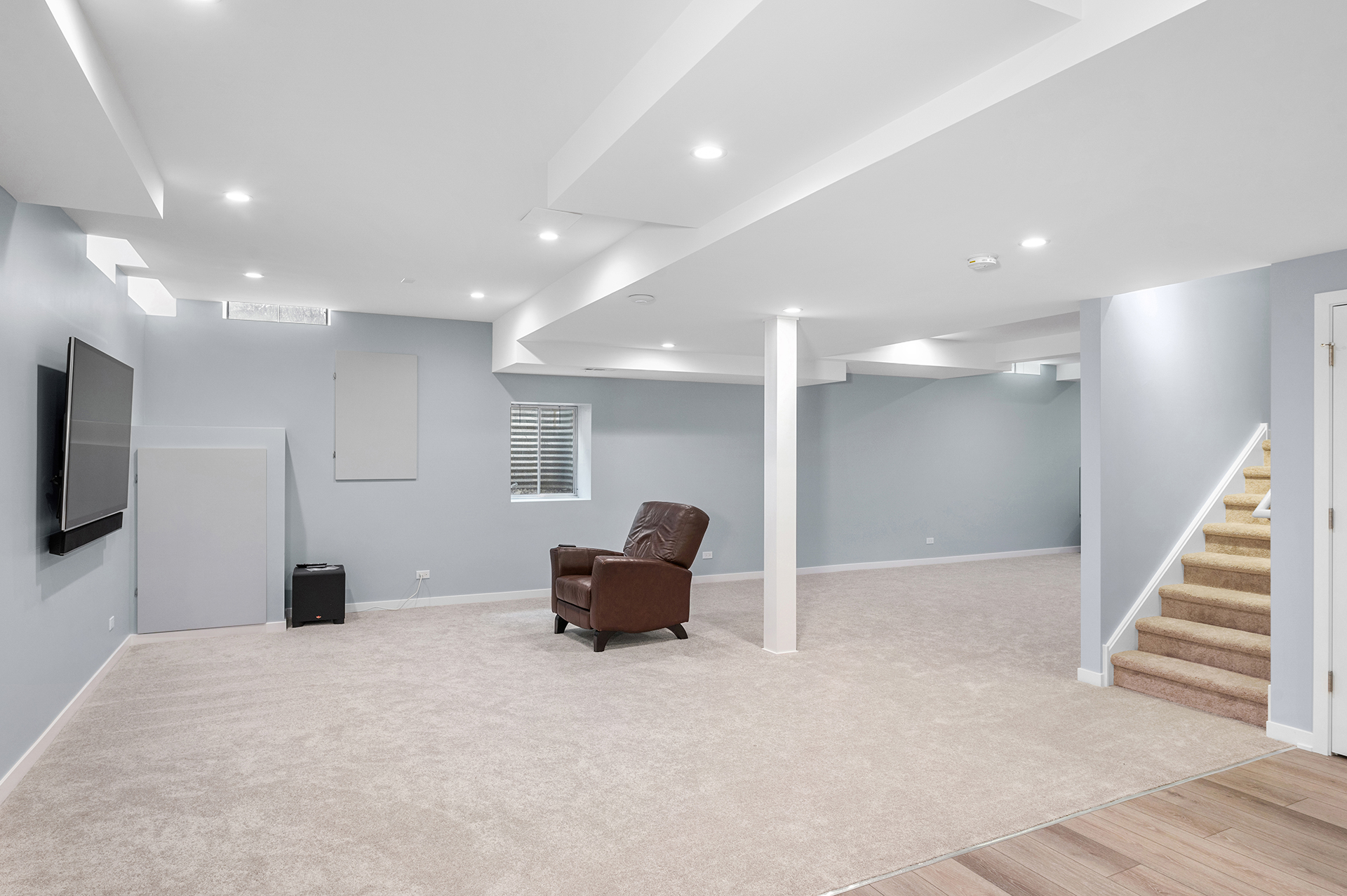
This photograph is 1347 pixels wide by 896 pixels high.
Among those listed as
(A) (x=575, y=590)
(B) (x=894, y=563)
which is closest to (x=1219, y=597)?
(A) (x=575, y=590)

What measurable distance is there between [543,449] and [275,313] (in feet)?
8.70

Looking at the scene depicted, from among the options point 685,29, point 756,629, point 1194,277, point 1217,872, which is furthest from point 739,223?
point 756,629

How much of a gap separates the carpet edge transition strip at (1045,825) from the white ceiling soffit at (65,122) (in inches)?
125

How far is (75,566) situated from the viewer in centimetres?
411

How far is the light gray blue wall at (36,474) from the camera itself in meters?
3.09

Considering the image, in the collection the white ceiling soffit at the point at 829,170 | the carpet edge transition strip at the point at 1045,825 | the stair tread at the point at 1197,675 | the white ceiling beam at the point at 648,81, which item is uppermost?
the white ceiling beam at the point at 648,81

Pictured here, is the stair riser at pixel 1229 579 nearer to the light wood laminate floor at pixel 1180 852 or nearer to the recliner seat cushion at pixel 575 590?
the light wood laminate floor at pixel 1180 852

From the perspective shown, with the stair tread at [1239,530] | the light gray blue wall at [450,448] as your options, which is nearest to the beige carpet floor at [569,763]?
the stair tread at [1239,530]

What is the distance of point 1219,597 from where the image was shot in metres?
4.52

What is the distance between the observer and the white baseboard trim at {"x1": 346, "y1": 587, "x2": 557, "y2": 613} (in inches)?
267

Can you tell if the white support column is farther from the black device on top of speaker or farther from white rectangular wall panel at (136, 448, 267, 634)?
white rectangular wall panel at (136, 448, 267, 634)

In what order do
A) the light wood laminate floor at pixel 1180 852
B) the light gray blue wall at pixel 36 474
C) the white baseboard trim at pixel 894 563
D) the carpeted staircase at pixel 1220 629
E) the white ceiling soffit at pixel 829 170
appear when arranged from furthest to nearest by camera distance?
the white baseboard trim at pixel 894 563, the carpeted staircase at pixel 1220 629, the light gray blue wall at pixel 36 474, the light wood laminate floor at pixel 1180 852, the white ceiling soffit at pixel 829 170

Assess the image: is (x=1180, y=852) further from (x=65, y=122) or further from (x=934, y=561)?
(x=934, y=561)

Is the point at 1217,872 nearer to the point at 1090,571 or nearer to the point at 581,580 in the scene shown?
the point at 1090,571
